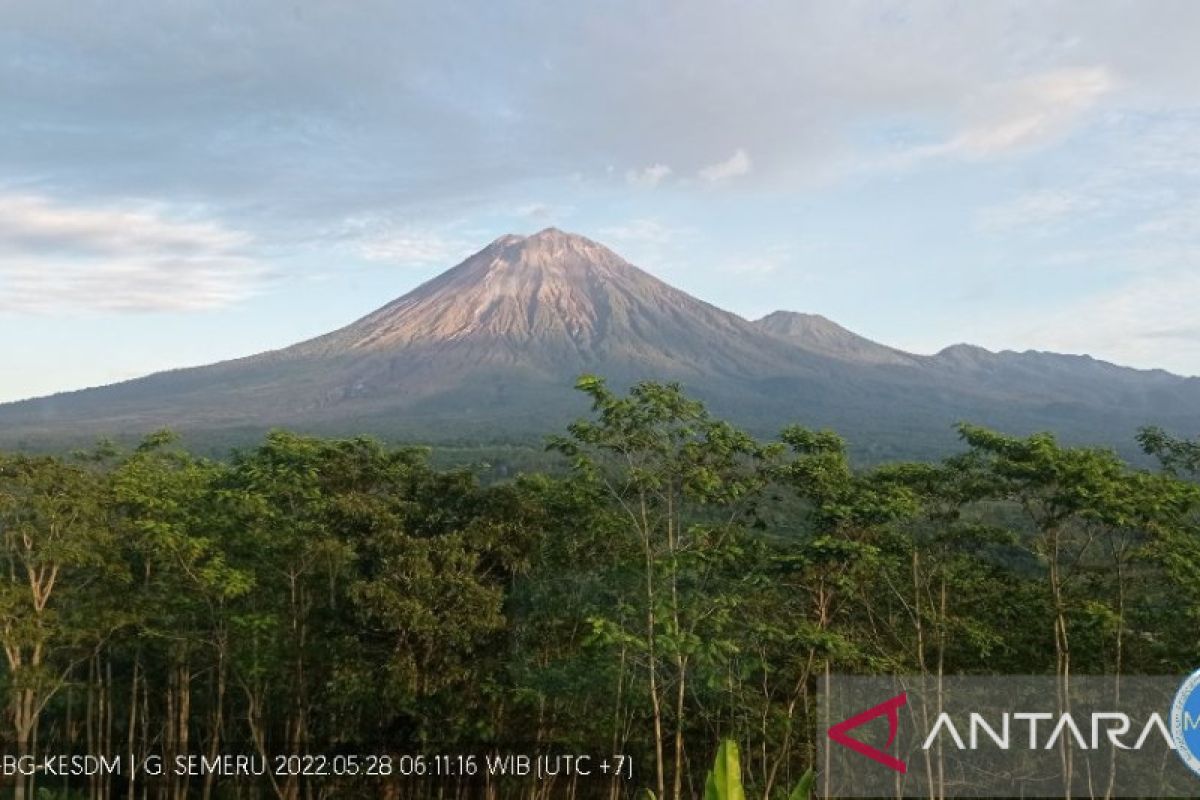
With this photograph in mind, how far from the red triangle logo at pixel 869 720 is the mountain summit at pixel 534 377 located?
9128 centimetres

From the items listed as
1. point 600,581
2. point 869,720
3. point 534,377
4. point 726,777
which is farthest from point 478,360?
point 726,777

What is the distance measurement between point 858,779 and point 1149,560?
18.6ft

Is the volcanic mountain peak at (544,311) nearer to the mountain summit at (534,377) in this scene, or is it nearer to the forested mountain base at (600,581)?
the mountain summit at (534,377)

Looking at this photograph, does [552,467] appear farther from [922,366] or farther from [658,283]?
[922,366]

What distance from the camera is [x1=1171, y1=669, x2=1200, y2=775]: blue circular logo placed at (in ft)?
34.0

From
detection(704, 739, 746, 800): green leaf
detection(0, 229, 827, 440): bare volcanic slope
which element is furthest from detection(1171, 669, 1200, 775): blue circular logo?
detection(0, 229, 827, 440): bare volcanic slope

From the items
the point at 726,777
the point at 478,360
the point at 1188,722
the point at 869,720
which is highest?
the point at 478,360

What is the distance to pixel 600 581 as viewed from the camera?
43.6ft

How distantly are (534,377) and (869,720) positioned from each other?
126039 millimetres

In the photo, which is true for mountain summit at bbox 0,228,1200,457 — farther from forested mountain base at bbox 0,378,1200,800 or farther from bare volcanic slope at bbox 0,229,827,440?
forested mountain base at bbox 0,378,1200,800

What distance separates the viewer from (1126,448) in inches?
4220

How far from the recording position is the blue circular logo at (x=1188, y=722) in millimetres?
10352

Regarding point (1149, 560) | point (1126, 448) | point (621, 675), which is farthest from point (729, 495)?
point (1126, 448)

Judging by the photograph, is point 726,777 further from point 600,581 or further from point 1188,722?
point 1188,722
